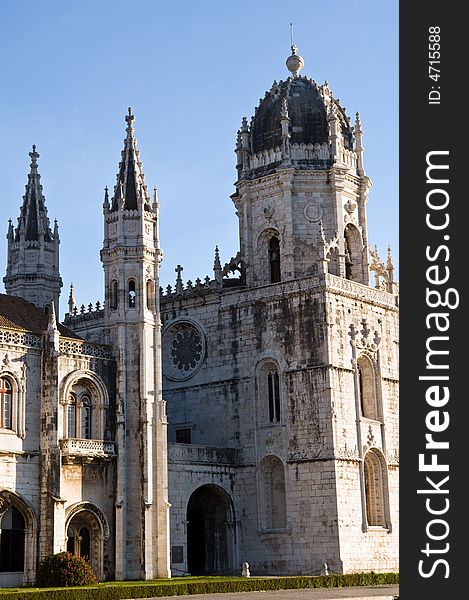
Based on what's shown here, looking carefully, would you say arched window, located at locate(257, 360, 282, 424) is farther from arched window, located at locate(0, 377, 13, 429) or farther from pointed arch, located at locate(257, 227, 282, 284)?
arched window, located at locate(0, 377, 13, 429)

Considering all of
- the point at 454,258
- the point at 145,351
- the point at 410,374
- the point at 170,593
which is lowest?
the point at 170,593

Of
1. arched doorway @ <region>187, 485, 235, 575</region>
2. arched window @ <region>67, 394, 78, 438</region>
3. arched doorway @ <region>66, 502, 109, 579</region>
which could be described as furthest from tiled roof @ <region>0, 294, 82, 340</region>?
arched doorway @ <region>187, 485, 235, 575</region>

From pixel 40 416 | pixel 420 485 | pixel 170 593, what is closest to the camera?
pixel 420 485

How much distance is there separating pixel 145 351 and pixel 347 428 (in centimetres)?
1222

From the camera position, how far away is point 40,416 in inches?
1777

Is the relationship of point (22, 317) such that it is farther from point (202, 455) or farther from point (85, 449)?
point (202, 455)

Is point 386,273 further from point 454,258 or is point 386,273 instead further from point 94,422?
point 454,258

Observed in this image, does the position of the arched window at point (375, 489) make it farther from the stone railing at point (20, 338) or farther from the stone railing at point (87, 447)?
the stone railing at point (20, 338)

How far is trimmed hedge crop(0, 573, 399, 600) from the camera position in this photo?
3453 centimetres

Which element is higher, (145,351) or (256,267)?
(256,267)

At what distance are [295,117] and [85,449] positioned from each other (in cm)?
2431

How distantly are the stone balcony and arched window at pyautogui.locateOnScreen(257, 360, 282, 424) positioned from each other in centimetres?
1073

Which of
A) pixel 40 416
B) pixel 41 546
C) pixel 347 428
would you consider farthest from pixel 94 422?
pixel 347 428

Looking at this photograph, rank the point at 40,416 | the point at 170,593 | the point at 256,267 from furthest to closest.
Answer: the point at 256,267 < the point at 40,416 < the point at 170,593
